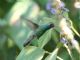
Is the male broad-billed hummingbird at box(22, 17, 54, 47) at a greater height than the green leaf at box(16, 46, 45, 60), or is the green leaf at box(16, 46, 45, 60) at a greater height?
the male broad-billed hummingbird at box(22, 17, 54, 47)

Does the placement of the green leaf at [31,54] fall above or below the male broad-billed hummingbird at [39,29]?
below

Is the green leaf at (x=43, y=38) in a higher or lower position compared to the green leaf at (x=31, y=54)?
higher

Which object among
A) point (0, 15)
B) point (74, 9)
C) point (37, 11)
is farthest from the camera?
point (0, 15)

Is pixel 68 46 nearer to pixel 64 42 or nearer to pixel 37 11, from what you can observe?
pixel 64 42

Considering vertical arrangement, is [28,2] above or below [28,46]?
above

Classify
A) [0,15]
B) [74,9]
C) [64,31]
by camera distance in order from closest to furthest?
[64,31]
[74,9]
[0,15]

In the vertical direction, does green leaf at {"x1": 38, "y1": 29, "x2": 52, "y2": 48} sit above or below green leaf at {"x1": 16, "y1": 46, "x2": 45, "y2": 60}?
above

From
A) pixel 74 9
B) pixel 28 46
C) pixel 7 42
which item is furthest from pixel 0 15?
pixel 28 46

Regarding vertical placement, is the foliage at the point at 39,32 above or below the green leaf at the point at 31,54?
above
